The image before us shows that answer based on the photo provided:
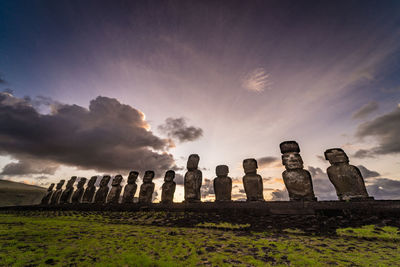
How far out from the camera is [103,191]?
1659cm

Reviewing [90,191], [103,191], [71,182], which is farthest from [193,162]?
[71,182]

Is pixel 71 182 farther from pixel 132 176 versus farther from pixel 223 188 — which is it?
pixel 223 188

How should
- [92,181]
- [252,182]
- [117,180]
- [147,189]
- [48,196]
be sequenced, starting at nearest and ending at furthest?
1. [252,182]
2. [147,189]
3. [117,180]
4. [92,181]
5. [48,196]

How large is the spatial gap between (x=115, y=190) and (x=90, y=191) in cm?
437

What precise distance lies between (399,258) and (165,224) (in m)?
6.51

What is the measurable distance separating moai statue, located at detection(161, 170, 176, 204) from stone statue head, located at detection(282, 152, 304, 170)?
6936 millimetres

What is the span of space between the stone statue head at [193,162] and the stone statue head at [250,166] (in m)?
3.12

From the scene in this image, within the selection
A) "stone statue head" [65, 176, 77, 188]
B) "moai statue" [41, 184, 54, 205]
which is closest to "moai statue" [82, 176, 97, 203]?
"stone statue head" [65, 176, 77, 188]

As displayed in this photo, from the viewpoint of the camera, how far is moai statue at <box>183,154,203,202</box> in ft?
35.9

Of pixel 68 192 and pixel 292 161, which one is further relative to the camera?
pixel 68 192

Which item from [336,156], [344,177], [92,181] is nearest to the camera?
[344,177]

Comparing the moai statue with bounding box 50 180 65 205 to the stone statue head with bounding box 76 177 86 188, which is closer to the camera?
the stone statue head with bounding box 76 177 86 188

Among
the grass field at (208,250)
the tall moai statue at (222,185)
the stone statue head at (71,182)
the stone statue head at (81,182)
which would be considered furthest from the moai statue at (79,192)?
the grass field at (208,250)

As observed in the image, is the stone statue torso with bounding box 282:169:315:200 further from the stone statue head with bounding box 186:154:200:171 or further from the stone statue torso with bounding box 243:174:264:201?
the stone statue head with bounding box 186:154:200:171
